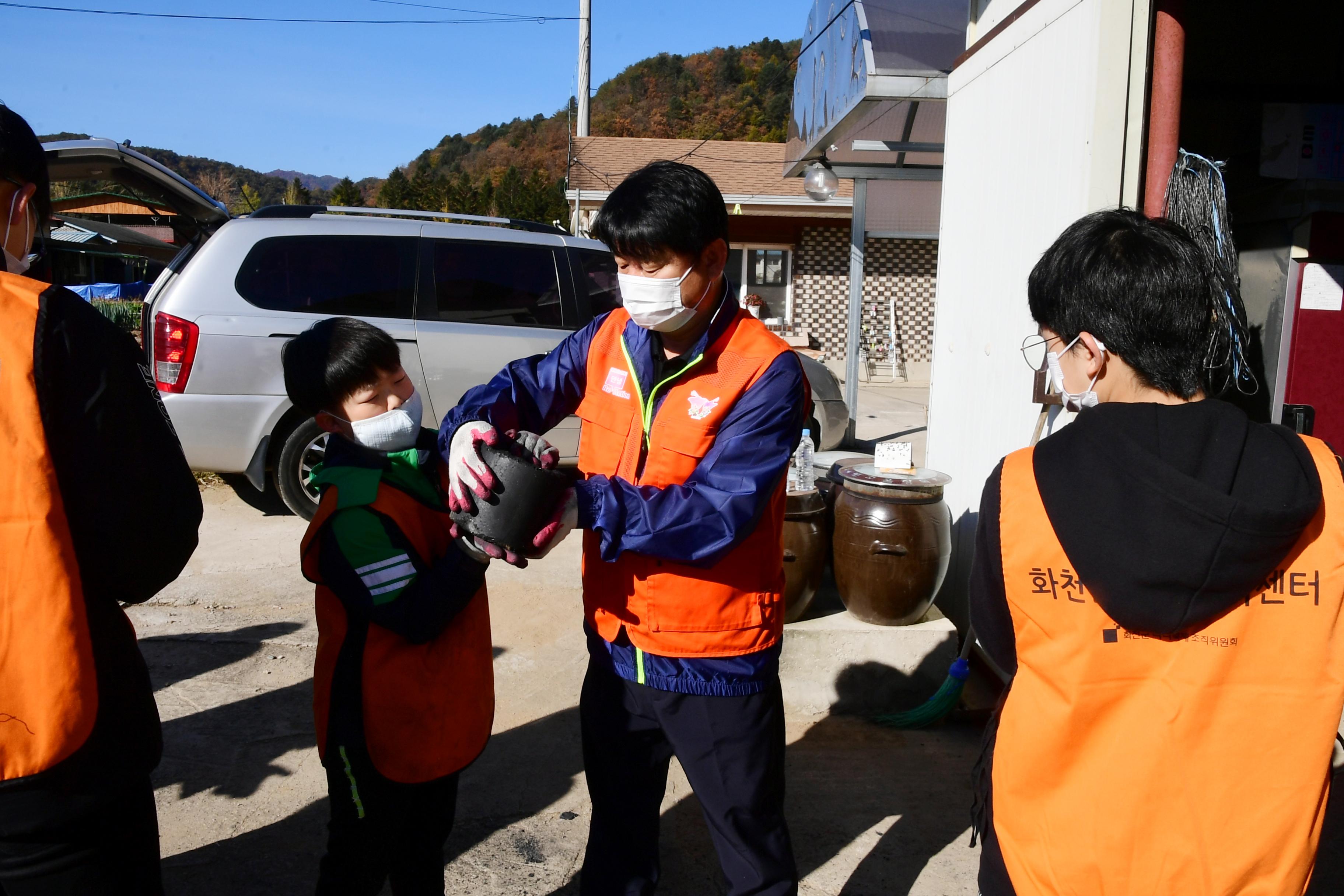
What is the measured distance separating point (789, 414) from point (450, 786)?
3.74 feet

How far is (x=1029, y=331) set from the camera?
347 cm

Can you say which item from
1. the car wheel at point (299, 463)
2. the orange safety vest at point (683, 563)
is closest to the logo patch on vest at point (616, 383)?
the orange safety vest at point (683, 563)

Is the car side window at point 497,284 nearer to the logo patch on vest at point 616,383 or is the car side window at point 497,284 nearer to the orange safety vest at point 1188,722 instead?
the logo patch on vest at point 616,383

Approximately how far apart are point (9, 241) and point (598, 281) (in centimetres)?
522

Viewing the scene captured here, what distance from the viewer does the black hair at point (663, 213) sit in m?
1.86

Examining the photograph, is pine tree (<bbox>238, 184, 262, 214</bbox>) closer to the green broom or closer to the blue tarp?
the blue tarp

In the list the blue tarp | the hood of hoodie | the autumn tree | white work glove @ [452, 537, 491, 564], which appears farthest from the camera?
the autumn tree

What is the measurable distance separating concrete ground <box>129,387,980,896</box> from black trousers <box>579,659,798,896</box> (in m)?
0.61

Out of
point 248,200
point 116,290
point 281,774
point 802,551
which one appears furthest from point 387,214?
point 248,200

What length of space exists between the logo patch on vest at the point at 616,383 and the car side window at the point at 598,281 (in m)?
4.39

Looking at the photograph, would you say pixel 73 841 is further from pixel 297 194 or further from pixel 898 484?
pixel 297 194

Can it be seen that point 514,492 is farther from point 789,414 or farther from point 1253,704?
point 1253,704

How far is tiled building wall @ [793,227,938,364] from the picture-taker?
16734 mm

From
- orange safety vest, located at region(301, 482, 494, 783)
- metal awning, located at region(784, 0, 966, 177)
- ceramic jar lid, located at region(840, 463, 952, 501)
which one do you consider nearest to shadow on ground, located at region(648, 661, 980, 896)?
ceramic jar lid, located at region(840, 463, 952, 501)
